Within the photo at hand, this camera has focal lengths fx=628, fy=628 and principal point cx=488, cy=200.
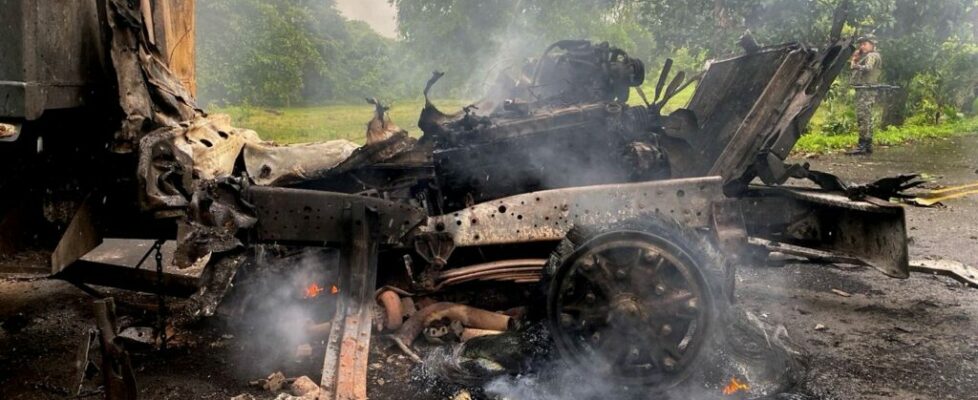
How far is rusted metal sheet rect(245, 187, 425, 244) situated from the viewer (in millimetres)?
3623

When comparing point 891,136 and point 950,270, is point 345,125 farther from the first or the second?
point 891,136

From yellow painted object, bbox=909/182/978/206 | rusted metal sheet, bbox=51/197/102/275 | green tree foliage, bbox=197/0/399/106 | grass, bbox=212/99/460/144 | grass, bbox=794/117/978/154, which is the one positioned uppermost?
green tree foliage, bbox=197/0/399/106

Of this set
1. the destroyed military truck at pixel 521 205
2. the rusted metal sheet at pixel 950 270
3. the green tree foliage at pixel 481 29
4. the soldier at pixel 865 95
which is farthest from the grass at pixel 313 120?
the soldier at pixel 865 95

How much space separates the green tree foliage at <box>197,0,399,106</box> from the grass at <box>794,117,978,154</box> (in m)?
8.35

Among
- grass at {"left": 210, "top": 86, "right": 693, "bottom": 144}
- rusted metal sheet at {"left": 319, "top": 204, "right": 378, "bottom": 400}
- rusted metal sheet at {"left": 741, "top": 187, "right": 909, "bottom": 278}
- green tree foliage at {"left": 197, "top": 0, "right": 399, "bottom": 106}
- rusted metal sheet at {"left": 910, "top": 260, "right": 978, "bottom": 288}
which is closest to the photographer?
rusted metal sheet at {"left": 319, "top": 204, "right": 378, "bottom": 400}

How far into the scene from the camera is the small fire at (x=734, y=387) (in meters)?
3.35

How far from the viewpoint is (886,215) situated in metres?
4.00

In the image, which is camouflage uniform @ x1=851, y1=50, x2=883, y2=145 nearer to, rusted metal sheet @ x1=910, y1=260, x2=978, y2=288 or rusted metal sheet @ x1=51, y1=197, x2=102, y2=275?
rusted metal sheet @ x1=910, y1=260, x2=978, y2=288

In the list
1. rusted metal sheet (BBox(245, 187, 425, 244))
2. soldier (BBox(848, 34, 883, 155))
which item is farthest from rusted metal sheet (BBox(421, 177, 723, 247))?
soldier (BBox(848, 34, 883, 155))

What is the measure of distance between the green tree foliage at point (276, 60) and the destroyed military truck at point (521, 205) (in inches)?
321

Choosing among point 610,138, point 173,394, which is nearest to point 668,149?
point 610,138

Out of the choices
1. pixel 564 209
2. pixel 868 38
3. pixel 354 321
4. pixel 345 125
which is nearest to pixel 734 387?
pixel 564 209

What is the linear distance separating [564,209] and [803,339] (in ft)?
6.11

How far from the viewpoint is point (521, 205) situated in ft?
12.4
